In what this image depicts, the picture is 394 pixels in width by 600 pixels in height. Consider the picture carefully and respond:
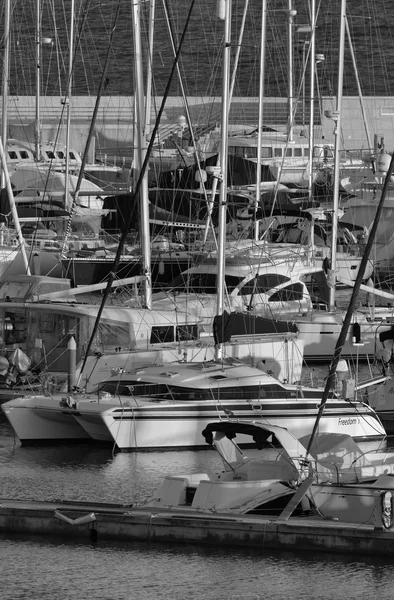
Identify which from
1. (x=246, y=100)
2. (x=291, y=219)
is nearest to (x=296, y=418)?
(x=291, y=219)

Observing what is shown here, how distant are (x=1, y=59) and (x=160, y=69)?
870 inches

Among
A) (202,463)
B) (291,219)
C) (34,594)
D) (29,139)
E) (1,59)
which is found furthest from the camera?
(29,139)

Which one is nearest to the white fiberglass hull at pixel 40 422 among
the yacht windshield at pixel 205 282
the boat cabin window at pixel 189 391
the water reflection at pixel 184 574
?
the boat cabin window at pixel 189 391

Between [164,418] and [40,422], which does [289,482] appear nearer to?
[164,418]

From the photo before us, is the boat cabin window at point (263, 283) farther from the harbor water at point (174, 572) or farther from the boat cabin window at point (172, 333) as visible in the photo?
the harbor water at point (174, 572)

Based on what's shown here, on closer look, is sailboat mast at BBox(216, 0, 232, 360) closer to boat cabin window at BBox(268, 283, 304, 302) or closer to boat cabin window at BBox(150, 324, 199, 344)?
boat cabin window at BBox(150, 324, 199, 344)

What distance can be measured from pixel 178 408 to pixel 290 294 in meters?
8.77

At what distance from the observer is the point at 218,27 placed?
6462 cm

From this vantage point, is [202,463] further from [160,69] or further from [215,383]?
[160,69]

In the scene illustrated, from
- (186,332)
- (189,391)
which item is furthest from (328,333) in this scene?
(189,391)

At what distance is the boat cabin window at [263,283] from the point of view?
26719 mm

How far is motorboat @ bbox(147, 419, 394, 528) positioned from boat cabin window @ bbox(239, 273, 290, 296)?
34.2 ft

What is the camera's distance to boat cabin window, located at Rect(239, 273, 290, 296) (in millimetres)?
26719

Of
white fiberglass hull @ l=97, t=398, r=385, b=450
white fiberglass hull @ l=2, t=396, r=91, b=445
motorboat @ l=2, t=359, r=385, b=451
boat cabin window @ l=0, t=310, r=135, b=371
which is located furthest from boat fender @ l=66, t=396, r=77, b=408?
boat cabin window @ l=0, t=310, r=135, b=371
